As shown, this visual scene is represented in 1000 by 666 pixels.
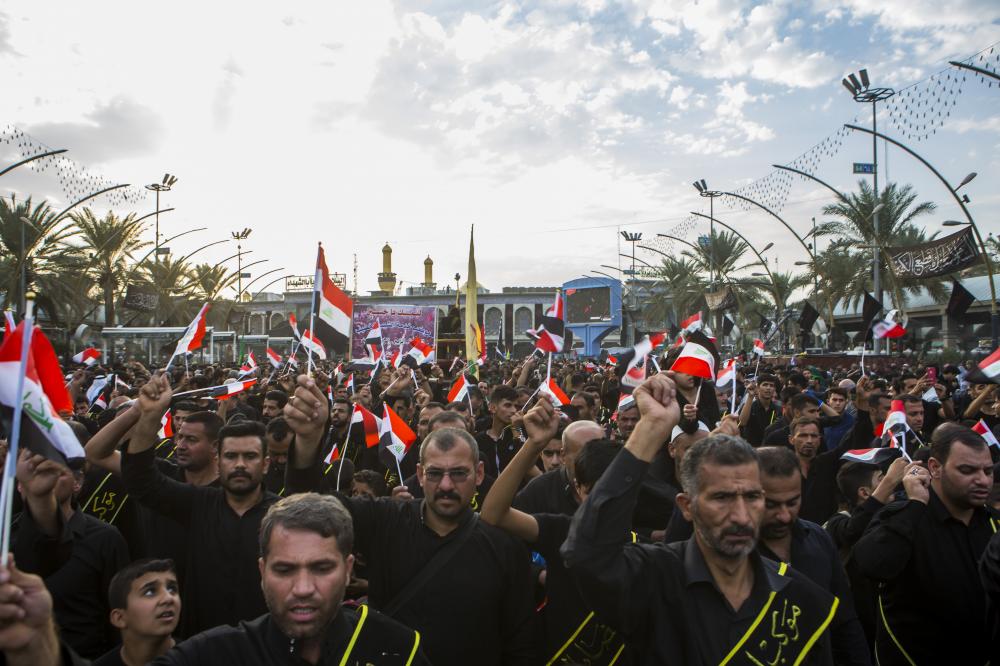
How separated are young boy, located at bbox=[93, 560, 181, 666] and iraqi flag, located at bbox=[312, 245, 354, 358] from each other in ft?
6.67

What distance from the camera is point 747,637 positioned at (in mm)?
2516

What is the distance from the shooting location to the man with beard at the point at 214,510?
13.0 ft

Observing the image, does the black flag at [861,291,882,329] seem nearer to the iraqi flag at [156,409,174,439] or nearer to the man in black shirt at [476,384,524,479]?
the man in black shirt at [476,384,524,479]

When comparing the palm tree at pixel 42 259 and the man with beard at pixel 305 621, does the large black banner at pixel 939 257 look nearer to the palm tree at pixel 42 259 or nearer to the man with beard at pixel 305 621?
the man with beard at pixel 305 621

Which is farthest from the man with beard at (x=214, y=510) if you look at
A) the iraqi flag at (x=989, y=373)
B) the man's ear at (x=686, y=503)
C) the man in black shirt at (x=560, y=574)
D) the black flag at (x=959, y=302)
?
the black flag at (x=959, y=302)

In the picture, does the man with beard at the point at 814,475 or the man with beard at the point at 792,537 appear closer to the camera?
the man with beard at the point at 792,537

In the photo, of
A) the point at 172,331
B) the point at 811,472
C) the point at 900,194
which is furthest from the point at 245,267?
the point at 811,472

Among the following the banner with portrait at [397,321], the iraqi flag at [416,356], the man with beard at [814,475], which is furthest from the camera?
the banner with portrait at [397,321]

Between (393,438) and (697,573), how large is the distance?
413 cm

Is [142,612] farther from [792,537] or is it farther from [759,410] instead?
[759,410]

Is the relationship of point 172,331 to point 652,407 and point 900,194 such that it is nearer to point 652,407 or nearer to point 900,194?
point 900,194

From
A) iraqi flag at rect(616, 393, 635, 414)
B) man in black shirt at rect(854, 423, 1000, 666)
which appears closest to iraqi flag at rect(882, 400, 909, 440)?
man in black shirt at rect(854, 423, 1000, 666)

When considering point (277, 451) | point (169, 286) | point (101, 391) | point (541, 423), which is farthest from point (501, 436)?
point (169, 286)

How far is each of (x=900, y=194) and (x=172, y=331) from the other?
28342mm
